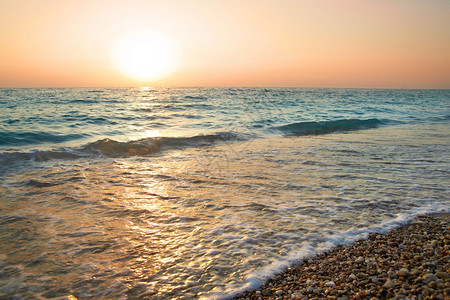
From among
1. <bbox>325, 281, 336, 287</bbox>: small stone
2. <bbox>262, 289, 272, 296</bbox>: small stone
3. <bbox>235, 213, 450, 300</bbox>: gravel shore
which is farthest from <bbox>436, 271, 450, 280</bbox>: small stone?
<bbox>262, 289, 272, 296</bbox>: small stone

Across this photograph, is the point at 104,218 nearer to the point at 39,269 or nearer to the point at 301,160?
the point at 39,269

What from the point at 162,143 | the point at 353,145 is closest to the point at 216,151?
the point at 162,143

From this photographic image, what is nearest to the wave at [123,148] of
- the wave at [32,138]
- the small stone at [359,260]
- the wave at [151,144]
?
the wave at [151,144]

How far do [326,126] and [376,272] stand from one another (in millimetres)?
15722

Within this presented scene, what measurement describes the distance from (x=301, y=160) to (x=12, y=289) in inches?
279

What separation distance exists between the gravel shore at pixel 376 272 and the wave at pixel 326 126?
38.1ft

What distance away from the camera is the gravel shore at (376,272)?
2.46 m

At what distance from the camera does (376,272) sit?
110 inches

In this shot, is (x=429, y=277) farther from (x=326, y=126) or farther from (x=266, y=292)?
(x=326, y=126)

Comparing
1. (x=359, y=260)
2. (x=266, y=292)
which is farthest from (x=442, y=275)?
(x=266, y=292)

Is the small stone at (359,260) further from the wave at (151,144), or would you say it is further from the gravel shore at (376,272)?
the wave at (151,144)

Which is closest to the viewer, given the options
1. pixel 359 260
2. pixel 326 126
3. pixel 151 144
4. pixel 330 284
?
pixel 330 284

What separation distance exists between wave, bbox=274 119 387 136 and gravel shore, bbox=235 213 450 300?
11.6 metres

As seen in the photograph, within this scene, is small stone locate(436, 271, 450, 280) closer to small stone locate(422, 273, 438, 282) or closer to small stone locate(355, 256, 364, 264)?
small stone locate(422, 273, 438, 282)
